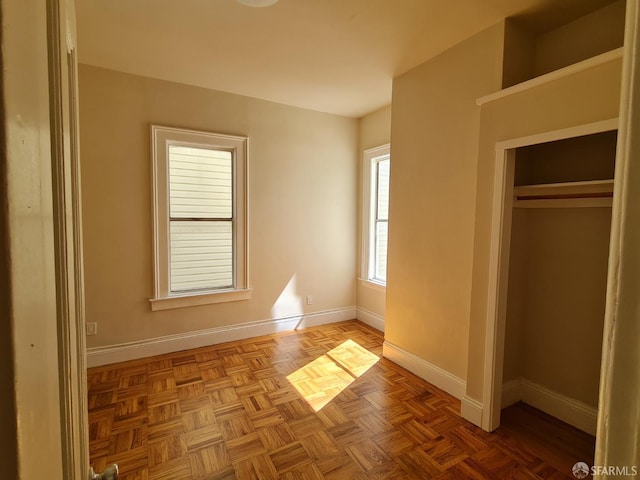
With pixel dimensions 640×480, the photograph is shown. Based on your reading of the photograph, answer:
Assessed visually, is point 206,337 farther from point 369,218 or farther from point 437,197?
point 437,197

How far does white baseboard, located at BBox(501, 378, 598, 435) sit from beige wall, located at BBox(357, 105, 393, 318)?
164 centimetres

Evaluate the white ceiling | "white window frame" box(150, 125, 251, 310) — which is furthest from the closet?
"white window frame" box(150, 125, 251, 310)

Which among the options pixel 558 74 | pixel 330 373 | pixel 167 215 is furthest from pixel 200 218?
pixel 558 74

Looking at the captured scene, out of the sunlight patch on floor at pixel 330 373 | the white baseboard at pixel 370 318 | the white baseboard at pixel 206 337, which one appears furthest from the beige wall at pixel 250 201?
the sunlight patch on floor at pixel 330 373

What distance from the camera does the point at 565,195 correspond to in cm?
199

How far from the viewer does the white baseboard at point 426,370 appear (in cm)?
244

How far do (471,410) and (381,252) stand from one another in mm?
2130

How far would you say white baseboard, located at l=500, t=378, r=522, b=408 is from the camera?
7.59 ft

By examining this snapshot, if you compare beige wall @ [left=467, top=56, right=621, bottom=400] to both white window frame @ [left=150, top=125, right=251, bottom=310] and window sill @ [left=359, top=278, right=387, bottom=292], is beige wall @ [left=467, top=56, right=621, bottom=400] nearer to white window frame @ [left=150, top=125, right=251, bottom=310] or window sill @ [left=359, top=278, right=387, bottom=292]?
window sill @ [left=359, top=278, right=387, bottom=292]

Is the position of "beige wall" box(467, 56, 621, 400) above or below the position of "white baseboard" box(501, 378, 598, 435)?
above

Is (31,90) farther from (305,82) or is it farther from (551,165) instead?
(305,82)

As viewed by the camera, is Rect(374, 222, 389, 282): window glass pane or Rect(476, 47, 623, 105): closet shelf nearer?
Rect(476, 47, 623, 105): closet shelf

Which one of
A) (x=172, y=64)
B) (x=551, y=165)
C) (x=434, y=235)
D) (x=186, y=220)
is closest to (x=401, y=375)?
(x=434, y=235)

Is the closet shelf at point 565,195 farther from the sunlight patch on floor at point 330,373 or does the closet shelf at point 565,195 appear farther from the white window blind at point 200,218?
the white window blind at point 200,218
